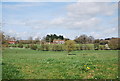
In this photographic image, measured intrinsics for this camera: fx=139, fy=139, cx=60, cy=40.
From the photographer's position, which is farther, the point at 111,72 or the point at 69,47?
the point at 69,47

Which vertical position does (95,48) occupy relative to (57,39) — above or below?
below

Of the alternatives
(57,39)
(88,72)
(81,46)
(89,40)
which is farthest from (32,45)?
(88,72)

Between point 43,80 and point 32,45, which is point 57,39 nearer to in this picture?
point 32,45

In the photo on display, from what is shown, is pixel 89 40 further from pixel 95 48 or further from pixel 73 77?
pixel 73 77

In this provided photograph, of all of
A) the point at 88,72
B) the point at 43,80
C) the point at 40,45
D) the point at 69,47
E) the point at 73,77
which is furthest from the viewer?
the point at 40,45

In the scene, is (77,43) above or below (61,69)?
above

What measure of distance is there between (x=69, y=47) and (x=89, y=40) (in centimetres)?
1508

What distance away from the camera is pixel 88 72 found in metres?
5.85

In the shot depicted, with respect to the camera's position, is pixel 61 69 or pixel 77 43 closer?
pixel 61 69

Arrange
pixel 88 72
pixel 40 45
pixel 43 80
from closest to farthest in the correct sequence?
pixel 43 80 < pixel 88 72 < pixel 40 45

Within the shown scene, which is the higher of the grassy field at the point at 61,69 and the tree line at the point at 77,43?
the tree line at the point at 77,43

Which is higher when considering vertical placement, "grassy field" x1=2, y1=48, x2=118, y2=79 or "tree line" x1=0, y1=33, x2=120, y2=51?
"tree line" x1=0, y1=33, x2=120, y2=51

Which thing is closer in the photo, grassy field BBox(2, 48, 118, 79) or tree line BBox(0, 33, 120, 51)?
grassy field BBox(2, 48, 118, 79)

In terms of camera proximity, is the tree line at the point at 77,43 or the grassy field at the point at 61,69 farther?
the tree line at the point at 77,43
